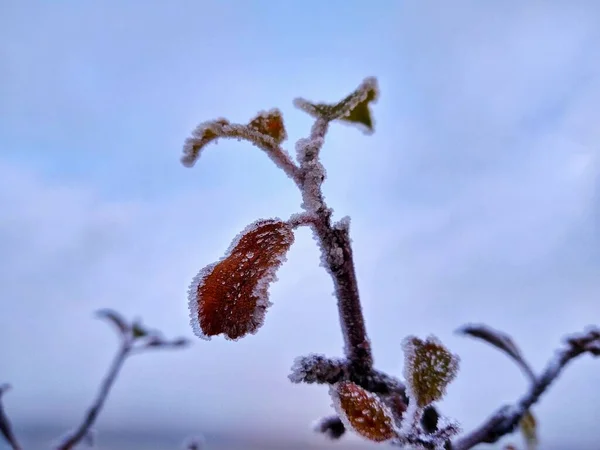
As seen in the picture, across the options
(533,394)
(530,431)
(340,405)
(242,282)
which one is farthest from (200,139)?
(530,431)

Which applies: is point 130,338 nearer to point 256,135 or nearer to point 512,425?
point 256,135

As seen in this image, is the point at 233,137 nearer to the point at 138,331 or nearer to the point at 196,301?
the point at 196,301

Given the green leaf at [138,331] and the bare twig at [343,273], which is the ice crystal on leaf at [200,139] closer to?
the bare twig at [343,273]

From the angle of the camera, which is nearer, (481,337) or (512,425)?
(512,425)

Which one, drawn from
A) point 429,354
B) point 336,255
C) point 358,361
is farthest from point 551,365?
point 336,255

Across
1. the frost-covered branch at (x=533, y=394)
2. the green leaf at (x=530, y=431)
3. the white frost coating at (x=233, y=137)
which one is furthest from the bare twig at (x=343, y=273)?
the green leaf at (x=530, y=431)

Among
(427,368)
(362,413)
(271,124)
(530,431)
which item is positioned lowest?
(362,413)

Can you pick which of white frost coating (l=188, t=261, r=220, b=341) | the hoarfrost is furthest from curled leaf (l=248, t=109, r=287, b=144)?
the hoarfrost
